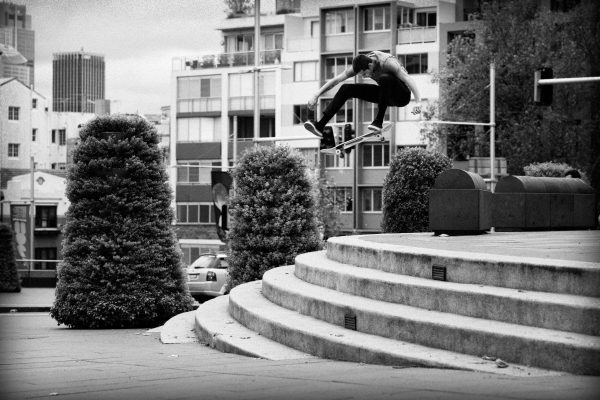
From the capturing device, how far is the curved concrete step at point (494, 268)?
8.99 metres

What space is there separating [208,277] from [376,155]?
35.0 m

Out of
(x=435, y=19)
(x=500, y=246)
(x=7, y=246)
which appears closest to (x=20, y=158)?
(x=500, y=246)

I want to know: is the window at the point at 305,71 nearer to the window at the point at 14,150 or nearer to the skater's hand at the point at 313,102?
the skater's hand at the point at 313,102

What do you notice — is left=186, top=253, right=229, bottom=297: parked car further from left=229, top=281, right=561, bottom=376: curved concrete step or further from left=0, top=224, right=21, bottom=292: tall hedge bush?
left=229, top=281, right=561, bottom=376: curved concrete step

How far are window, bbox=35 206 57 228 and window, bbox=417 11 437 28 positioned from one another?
98.3 feet

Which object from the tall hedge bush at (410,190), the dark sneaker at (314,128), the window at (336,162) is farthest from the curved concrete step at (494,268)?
the window at (336,162)

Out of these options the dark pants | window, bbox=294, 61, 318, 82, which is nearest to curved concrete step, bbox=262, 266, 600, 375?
the dark pants

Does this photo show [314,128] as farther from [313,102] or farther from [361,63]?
[361,63]

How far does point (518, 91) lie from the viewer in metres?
50.8

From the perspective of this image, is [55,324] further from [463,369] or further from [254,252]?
[463,369]

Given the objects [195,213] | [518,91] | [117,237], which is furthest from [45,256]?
[117,237]

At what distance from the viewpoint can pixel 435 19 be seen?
66.9 m

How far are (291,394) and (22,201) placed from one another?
65036 mm

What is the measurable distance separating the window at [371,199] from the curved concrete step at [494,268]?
54.7m
